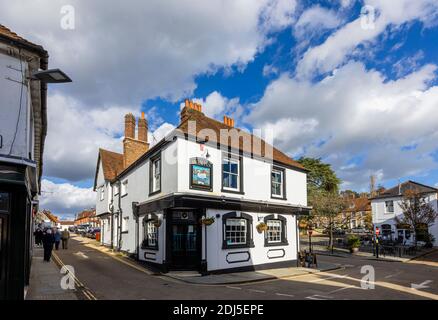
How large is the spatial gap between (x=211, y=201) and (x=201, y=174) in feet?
4.53

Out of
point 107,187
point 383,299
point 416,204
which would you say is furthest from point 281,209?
point 416,204

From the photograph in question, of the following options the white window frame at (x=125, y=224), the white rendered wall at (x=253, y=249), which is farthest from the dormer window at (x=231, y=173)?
the white window frame at (x=125, y=224)

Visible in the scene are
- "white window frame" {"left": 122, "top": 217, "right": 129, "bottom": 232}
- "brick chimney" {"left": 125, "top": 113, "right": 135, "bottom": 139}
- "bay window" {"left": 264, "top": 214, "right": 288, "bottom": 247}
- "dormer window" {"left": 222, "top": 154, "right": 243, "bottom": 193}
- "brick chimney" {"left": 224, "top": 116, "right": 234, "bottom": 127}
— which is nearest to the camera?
"dormer window" {"left": 222, "top": 154, "right": 243, "bottom": 193}

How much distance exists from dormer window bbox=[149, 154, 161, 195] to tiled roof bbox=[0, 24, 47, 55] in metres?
9.19

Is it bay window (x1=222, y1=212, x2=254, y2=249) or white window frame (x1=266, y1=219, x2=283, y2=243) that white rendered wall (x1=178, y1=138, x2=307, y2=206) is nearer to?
bay window (x1=222, y1=212, x2=254, y2=249)

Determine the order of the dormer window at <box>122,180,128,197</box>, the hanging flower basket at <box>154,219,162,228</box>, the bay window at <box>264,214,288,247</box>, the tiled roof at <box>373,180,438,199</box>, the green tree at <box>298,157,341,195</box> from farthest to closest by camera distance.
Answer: the green tree at <box>298,157,341,195</box> → the tiled roof at <box>373,180,438,199</box> → the dormer window at <box>122,180,128,197</box> → the bay window at <box>264,214,288,247</box> → the hanging flower basket at <box>154,219,162,228</box>

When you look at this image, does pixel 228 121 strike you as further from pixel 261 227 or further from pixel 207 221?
pixel 207 221

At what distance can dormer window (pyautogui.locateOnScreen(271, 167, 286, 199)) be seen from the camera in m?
20.2

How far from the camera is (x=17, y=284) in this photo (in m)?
7.89

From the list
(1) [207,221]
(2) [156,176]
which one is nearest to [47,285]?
(1) [207,221]

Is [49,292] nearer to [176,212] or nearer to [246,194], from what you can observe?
[176,212]

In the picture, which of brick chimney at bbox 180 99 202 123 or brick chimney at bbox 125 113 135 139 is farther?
brick chimney at bbox 125 113 135 139

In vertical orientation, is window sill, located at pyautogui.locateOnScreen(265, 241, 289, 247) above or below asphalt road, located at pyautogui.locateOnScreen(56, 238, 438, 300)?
above

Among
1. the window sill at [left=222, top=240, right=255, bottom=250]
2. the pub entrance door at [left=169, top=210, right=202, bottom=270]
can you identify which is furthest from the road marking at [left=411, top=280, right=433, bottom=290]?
the pub entrance door at [left=169, top=210, right=202, bottom=270]
